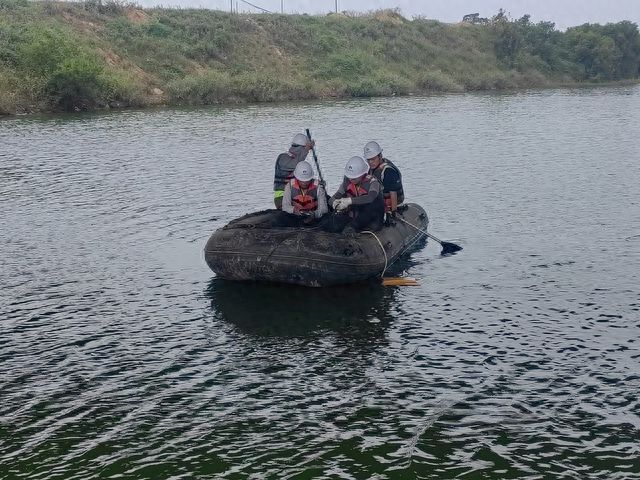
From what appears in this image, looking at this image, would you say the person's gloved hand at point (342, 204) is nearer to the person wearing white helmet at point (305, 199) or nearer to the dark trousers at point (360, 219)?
the dark trousers at point (360, 219)

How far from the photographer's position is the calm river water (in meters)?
9.52

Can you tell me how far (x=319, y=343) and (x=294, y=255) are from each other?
234 centimetres

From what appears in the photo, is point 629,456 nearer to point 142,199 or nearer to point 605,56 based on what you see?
point 142,199

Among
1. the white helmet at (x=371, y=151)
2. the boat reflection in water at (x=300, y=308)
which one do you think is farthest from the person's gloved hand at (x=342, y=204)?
the white helmet at (x=371, y=151)

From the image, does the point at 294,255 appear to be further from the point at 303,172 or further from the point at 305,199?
the point at 303,172

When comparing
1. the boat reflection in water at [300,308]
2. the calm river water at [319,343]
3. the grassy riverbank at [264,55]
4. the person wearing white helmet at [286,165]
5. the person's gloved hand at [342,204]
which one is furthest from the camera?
the grassy riverbank at [264,55]

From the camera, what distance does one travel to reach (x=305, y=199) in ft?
53.1

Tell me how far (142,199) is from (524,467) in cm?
1685

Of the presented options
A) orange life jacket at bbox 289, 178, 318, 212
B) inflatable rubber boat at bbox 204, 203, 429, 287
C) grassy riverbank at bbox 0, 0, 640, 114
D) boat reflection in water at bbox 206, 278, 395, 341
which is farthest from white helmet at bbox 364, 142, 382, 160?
grassy riverbank at bbox 0, 0, 640, 114

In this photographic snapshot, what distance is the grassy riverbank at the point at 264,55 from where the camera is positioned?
5112cm

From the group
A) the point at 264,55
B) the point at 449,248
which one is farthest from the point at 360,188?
the point at 264,55

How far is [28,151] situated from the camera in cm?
3281

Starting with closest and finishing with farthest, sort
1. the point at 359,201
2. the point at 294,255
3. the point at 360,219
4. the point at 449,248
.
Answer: the point at 294,255 < the point at 359,201 < the point at 360,219 < the point at 449,248

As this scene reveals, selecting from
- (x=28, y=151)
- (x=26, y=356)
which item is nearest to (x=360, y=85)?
(x=28, y=151)
